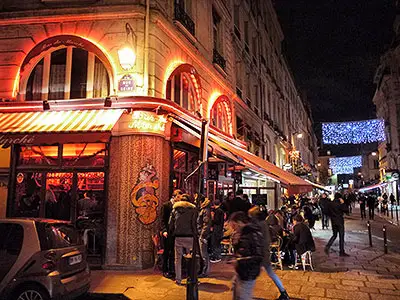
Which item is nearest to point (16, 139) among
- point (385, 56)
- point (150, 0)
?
point (150, 0)

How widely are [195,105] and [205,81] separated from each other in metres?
1.23

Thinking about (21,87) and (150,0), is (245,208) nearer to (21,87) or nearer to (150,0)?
(150,0)

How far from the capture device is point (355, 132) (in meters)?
39.2

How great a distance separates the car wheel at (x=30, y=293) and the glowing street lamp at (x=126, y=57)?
5870 mm

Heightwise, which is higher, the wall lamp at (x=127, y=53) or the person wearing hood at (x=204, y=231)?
the wall lamp at (x=127, y=53)

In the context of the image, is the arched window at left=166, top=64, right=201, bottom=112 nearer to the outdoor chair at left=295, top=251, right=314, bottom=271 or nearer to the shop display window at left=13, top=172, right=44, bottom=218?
the shop display window at left=13, top=172, right=44, bottom=218

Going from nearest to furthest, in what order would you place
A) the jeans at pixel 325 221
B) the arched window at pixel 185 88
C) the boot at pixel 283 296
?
the boot at pixel 283 296 → the arched window at pixel 185 88 → the jeans at pixel 325 221

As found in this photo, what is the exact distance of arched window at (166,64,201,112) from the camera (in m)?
11.3

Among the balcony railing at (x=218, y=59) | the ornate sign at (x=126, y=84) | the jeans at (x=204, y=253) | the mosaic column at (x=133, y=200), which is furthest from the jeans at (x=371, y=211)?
the ornate sign at (x=126, y=84)

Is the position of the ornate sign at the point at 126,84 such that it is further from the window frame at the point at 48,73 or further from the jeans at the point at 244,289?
the jeans at the point at 244,289

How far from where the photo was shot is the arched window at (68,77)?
387 inches

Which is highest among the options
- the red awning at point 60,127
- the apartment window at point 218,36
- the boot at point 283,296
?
the apartment window at point 218,36

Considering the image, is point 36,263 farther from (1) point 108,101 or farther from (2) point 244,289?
(1) point 108,101

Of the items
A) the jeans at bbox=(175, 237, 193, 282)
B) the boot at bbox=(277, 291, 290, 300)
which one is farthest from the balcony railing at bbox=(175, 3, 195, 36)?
the boot at bbox=(277, 291, 290, 300)
